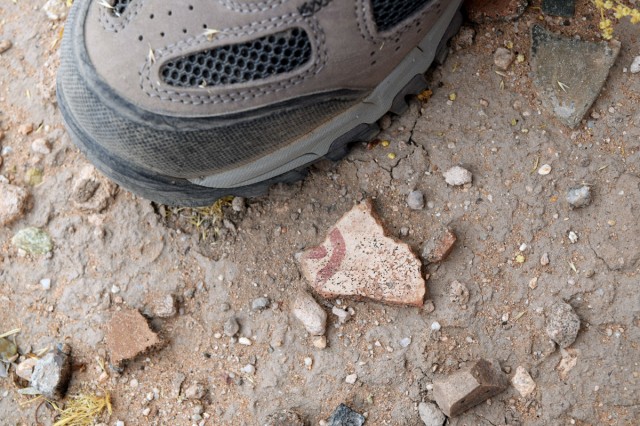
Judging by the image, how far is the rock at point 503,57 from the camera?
5.95ft

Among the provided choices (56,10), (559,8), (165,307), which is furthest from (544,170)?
(56,10)

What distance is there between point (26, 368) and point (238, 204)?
0.73m

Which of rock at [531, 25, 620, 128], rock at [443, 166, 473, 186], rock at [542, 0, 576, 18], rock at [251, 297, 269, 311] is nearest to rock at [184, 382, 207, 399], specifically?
rock at [251, 297, 269, 311]

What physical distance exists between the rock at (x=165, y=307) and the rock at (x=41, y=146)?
57cm

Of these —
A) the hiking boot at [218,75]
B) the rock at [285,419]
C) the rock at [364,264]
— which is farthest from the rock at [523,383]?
the hiking boot at [218,75]

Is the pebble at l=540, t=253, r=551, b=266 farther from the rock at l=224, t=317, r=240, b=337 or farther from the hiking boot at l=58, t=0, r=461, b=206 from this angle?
the rock at l=224, t=317, r=240, b=337

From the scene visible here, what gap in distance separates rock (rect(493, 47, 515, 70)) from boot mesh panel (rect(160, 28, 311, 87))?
619mm

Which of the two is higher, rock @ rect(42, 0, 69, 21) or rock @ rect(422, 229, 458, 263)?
rock @ rect(42, 0, 69, 21)

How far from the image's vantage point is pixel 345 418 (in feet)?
5.64

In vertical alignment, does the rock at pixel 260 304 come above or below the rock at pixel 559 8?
below

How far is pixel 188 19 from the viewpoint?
143cm

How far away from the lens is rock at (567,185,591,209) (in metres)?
1.71

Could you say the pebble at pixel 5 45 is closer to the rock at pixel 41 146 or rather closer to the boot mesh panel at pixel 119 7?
the rock at pixel 41 146

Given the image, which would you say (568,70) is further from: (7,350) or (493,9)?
(7,350)
